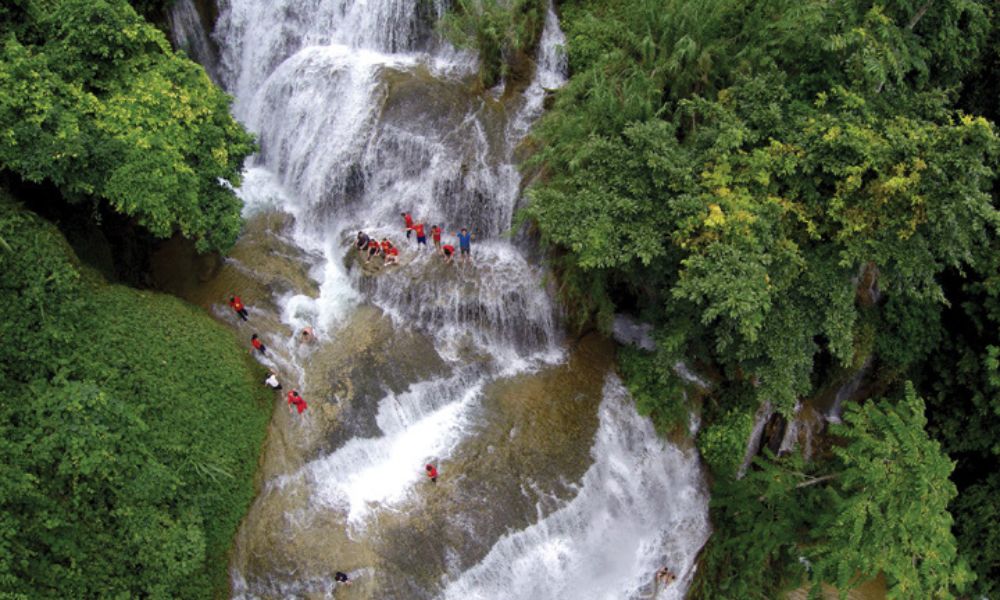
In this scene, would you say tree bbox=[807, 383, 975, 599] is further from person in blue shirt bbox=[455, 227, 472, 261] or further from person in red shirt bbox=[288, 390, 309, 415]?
person in red shirt bbox=[288, 390, 309, 415]

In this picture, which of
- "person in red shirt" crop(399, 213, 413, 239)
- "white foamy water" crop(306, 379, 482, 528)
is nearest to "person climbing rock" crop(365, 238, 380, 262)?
"person in red shirt" crop(399, 213, 413, 239)

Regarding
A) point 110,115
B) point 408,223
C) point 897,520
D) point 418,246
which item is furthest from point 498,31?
point 897,520

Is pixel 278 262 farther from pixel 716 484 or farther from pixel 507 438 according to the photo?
pixel 716 484

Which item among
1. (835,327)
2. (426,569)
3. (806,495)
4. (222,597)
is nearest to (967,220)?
(835,327)

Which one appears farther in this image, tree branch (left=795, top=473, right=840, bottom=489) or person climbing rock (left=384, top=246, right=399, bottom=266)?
person climbing rock (left=384, top=246, right=399, bottom=266)

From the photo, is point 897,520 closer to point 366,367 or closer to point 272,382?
point 366,367
